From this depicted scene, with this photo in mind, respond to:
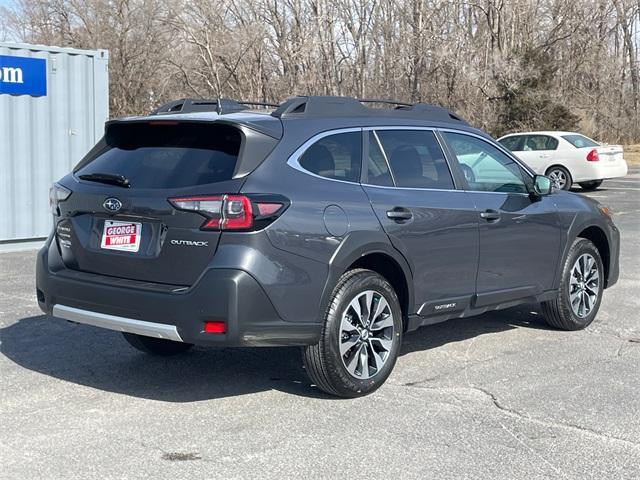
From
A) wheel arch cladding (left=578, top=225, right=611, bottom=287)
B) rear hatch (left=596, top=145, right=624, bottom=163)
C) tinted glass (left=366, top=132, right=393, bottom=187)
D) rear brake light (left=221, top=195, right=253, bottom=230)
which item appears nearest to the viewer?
rear brake light (left=221, top=195, right=253, bottom=230)

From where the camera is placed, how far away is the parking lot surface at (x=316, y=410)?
4266 mm

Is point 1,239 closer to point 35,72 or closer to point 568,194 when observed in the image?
point 35,72

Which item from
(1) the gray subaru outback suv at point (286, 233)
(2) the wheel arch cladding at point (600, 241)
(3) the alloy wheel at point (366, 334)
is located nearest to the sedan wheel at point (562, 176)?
(2) the wheel arch cladding at point (600, 241)

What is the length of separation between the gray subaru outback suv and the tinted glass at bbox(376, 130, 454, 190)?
11mm

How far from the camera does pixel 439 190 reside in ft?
19.6

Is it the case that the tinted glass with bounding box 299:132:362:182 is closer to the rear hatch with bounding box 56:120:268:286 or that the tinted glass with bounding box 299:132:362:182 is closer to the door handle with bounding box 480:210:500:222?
the rear hatch with bounding box 56:120:268:286

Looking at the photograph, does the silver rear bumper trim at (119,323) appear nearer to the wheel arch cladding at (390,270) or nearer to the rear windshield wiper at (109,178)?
the rear windshield wiper at (109,178)

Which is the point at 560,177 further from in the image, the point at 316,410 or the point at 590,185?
the point at 316,410

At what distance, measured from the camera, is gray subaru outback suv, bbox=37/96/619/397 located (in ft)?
15.7

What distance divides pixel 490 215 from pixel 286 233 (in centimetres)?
201

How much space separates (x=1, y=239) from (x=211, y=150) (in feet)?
25.9

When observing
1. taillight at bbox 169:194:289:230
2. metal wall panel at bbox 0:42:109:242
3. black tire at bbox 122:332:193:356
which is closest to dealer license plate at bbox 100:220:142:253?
taillight at bbox 169:194:289:230

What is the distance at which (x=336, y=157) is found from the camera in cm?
544

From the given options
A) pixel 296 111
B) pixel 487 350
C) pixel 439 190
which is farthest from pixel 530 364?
pixel 296 111
